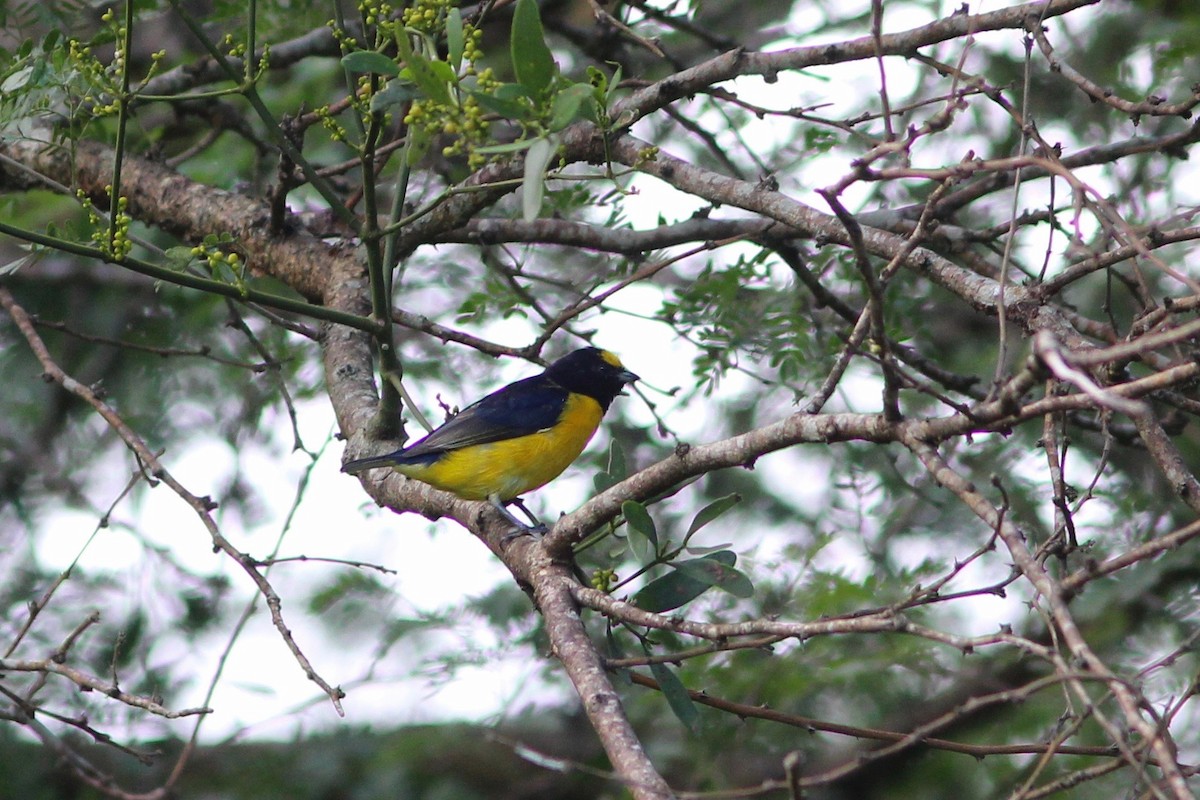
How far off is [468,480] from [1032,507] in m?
2.65

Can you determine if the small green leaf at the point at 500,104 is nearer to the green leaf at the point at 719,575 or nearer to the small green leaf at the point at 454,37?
the small green leaf at the point at 454,37

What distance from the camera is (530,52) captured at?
2.36 meters

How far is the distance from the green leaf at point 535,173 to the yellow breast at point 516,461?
2.04 meters

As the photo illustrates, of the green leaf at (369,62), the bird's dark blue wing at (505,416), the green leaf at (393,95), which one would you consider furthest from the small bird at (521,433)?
the green leaf at (369,62)

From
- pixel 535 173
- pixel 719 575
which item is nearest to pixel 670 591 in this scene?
pixel 719 575

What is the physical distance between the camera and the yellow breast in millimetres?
4656

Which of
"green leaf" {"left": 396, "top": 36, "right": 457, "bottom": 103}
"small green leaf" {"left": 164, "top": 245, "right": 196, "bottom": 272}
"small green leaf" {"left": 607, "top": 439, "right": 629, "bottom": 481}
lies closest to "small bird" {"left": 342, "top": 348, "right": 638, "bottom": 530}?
"small green leaf" {"left": 607, "top": 439, "right": 629, "bottom": 481}


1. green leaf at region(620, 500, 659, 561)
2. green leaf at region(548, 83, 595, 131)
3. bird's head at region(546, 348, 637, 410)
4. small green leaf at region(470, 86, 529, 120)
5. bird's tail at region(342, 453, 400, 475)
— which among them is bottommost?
green leaf at region(620, 500, 659, 561)

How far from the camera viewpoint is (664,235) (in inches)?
175

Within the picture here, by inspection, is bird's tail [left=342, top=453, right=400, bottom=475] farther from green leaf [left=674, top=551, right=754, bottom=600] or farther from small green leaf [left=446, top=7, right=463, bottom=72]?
small green leaf [left=446, top=7, right=463, bottom=72]

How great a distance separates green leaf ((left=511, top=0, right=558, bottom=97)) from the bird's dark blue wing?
2.28 metres

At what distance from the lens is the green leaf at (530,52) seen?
2352 millimetres

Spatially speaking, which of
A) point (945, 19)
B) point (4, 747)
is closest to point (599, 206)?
point (945, 19)

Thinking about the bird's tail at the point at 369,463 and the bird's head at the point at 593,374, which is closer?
the bird's tail at the point at 369,463
